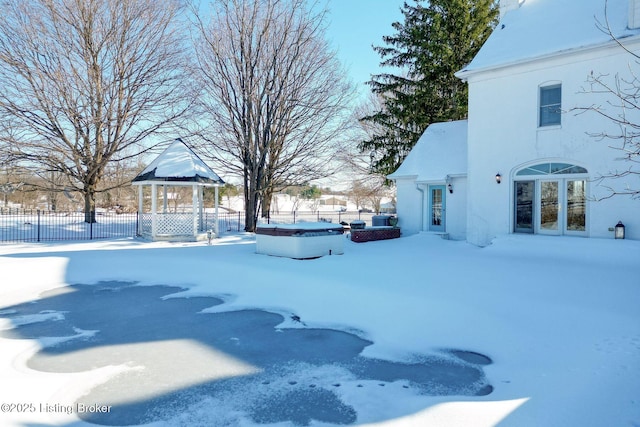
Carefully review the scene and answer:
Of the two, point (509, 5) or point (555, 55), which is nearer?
point (555, 55)

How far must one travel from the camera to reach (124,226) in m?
21.2

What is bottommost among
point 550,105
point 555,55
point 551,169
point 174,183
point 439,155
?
point 174,183

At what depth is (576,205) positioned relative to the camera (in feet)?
39.2

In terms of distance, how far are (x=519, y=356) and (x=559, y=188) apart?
30.2 ft

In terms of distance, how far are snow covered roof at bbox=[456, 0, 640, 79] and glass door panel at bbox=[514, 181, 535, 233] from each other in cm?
385

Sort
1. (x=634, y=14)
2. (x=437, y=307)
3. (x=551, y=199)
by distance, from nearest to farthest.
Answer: (x=437, y=307), (x=634, y=14), (x=551, y=199)

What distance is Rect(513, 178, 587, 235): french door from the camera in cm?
1191

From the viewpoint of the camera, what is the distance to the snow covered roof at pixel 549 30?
11.8m

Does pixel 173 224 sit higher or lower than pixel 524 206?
lower

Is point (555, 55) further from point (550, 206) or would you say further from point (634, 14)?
point (550, 206)

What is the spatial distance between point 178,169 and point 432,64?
15.4 metres

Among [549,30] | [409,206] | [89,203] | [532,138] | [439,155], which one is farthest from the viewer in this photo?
[89,203]

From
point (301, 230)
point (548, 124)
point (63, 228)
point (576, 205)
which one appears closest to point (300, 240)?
point (301, 230)

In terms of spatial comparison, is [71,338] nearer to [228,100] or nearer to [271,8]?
[228,100]
